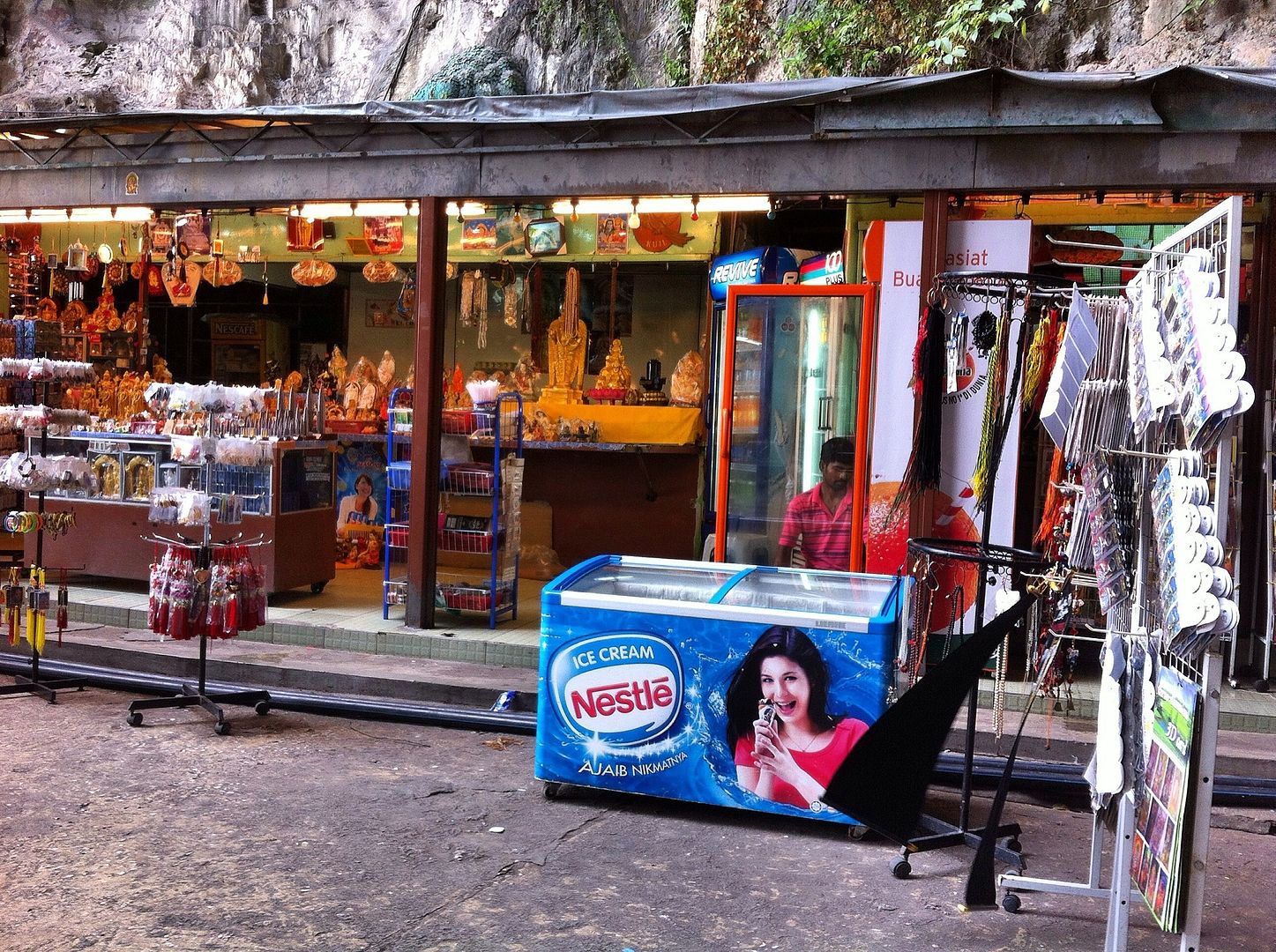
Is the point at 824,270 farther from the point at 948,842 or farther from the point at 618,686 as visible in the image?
the point at 948,842

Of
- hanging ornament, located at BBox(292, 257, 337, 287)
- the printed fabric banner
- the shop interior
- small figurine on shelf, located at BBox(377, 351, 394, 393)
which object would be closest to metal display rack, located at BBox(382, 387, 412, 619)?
the shop interior

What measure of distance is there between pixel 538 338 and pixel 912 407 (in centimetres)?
559

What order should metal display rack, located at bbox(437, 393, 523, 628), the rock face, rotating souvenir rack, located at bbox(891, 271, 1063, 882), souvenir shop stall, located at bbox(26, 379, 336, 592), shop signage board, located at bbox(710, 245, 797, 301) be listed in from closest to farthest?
rotating souvenir rack, located at bbox(891, 271, 1063, 882)
metal display rack, located at bbox(437, 393, 523, 628)
souvenir shop stall, located at bbox(26, 379, 336, 592)
shop signage board, located at bbox(710, 245, 797, 301)
the rock face

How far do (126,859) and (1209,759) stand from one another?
13.1ft

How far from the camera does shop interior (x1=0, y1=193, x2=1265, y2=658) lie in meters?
8.78

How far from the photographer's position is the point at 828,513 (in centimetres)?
804

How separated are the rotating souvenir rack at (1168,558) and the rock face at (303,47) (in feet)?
39.4

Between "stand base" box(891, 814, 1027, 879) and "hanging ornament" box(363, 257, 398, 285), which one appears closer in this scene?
"stand base" box(891, 814, 1027, 879)

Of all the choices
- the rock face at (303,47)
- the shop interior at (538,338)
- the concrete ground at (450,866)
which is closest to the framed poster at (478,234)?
the shop interior at (538,338)

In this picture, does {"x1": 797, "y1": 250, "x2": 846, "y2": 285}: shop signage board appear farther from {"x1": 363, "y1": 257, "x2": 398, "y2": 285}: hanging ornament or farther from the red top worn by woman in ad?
{"x1": 363, "y1": 257, "x2": 398, "y2": 285}: hanging ornament

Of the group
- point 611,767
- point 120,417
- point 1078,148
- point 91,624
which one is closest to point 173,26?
point 120,417

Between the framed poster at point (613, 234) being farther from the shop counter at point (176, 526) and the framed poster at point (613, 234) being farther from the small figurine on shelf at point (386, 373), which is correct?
the shop counter at point (176, 526)

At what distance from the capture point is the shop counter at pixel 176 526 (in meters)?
9.40

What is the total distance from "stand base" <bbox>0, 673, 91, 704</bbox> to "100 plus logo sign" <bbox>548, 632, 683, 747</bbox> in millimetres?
3608
